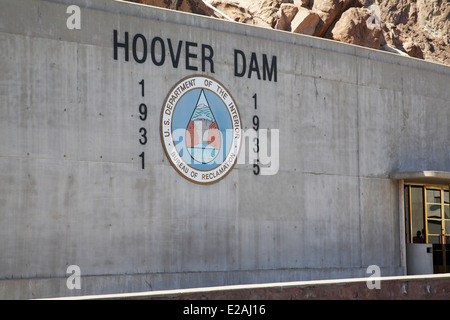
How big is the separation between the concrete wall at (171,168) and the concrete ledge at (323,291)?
403cm

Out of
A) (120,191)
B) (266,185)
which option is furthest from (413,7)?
(120,191)

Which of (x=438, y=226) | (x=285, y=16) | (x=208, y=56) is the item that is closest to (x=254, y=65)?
(x=208, y=56)

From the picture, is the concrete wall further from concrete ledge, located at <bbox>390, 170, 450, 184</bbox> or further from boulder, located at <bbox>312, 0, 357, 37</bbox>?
boulder, located at <bbox>312, 0, 357, 37</bbox>

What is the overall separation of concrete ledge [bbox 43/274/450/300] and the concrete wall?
13.2ft

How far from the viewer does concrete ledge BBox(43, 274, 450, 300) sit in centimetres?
997

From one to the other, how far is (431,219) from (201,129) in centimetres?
884

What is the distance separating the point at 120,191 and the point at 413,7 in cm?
3633

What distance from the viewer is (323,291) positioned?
1184 centimetres

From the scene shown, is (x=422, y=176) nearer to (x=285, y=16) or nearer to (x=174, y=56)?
(x=174, y=56)

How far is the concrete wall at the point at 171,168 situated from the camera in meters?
13.6
